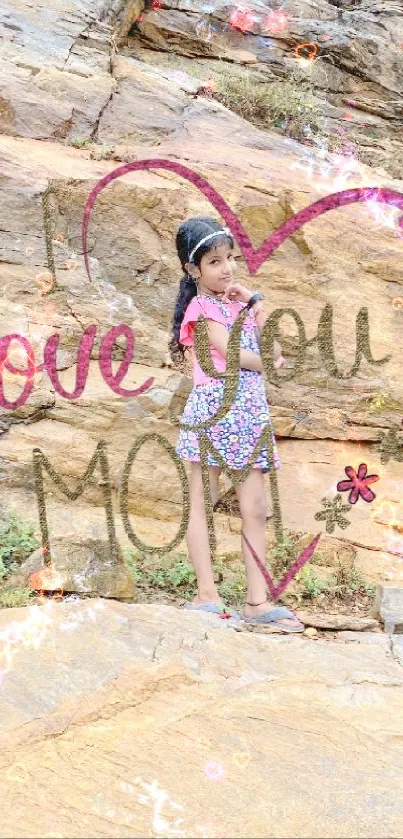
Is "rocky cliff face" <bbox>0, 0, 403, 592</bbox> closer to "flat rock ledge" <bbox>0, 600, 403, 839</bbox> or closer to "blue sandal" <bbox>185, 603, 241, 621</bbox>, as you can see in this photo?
"blue sandal" <bbox>185, 603, 241, 621</bbox>

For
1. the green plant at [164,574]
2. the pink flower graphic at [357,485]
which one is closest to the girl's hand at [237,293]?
the green plant at [164,574]

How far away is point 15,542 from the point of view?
3.62 m

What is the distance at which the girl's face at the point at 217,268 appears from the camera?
9.95 feet

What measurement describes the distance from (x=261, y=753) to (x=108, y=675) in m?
0.50

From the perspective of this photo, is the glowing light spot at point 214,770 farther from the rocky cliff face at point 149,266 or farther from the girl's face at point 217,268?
the girl's face at point 217,268

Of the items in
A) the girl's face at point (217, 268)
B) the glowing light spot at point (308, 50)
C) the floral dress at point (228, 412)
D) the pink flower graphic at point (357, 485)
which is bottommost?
the pink flower graphic at point (357, 485)

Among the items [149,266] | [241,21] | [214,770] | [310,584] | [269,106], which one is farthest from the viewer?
[241,21]

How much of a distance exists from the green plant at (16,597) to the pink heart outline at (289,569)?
87 centimetres

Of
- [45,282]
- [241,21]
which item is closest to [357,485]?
[45,282]

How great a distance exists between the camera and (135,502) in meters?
4.09

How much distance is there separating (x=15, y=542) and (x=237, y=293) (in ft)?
4.92

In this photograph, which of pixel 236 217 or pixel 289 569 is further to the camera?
pixel 236 217

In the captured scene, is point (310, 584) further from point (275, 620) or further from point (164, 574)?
point (275, 620)

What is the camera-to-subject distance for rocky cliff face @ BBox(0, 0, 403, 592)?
13.4 feet
